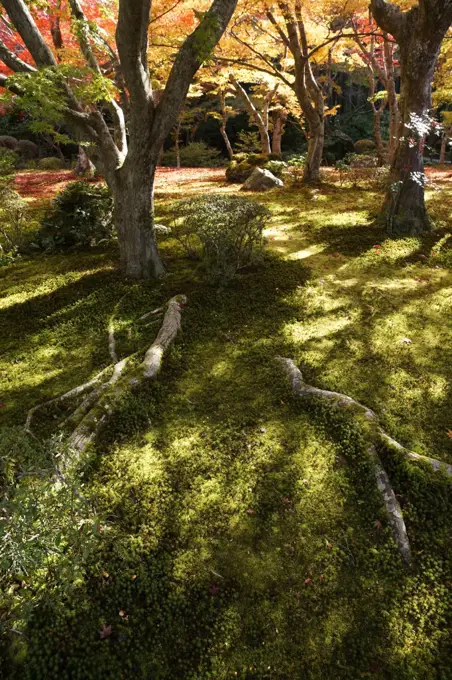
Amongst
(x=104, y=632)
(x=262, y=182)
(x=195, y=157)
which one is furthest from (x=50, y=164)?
(x=104, y=632)

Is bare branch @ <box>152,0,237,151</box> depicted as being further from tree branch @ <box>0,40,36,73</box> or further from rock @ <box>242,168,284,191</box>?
rock @ <box>242,168,284,191</box>

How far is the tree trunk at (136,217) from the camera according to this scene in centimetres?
693

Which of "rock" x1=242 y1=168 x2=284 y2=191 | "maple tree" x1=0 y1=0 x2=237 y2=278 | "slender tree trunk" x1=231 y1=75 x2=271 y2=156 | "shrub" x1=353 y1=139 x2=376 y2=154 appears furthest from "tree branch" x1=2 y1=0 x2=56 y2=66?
"shrub" x1=353 y1=139 x2=376 y2=154

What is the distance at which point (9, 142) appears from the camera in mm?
26984

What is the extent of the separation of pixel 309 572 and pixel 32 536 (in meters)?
2.38

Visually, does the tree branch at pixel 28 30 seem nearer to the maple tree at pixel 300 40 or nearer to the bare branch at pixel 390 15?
the bare branch at pixel 390 15

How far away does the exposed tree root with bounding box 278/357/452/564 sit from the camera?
3646 millimetres

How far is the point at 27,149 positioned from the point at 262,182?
21802 mm

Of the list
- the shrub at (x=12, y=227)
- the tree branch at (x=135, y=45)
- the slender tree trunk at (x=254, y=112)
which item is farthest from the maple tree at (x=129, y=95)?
the slender tree trunk at (x=254, y=112)

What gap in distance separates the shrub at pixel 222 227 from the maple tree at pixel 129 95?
90 centimetres

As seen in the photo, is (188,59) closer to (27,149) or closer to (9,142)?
(9,142)

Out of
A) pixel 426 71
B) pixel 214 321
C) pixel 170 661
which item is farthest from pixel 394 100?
pixel 170 661

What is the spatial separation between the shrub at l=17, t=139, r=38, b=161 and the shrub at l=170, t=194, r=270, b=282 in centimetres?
2651

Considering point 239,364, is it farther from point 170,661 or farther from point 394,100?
point 394,100
